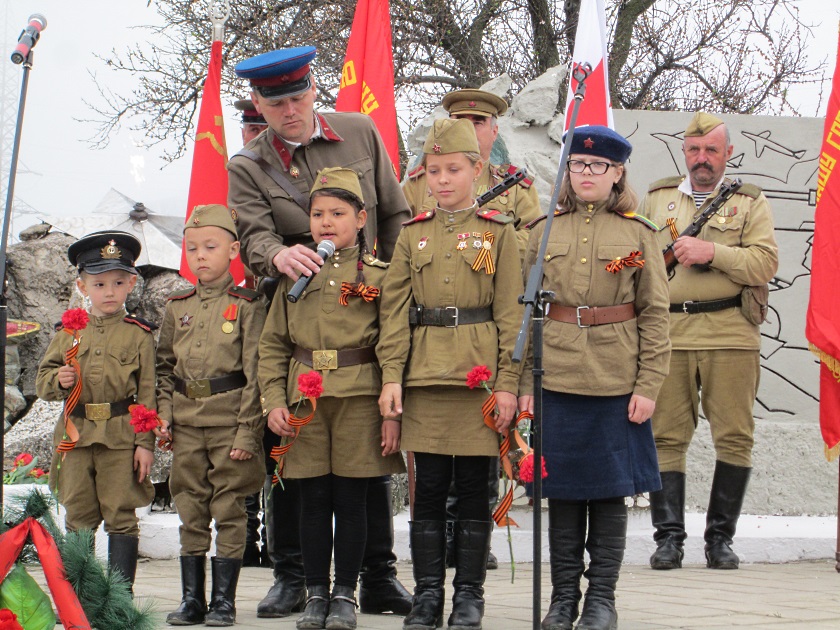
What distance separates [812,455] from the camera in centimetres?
743

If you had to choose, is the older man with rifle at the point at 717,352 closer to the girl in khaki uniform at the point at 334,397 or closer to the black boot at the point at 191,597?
the girl in khaki uniform at the point at 334,397

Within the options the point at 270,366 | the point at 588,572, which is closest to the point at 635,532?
the point at 588,572

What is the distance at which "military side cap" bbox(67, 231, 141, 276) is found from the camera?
470 cm

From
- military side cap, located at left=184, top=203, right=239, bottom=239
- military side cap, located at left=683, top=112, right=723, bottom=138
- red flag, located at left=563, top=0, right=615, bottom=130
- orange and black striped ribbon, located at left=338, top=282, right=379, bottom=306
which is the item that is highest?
red flag, located at left=563, top=0, right=615, bottom=130

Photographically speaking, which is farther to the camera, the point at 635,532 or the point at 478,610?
the point at 635,532

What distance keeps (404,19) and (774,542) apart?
334 inches

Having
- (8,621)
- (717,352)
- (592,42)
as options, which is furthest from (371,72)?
(8,621)

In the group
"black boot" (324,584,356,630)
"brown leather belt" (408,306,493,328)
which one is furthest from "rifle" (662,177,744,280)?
"black boot" (324,584,356,630)

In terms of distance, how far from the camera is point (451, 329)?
4.11 m

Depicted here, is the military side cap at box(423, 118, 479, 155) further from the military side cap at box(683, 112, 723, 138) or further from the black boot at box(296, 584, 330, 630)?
the military side cap at box(683, 112, 723, 138)

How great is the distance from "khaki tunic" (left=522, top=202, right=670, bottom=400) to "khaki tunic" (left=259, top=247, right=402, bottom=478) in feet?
1.97

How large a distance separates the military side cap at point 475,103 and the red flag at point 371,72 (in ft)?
5.27

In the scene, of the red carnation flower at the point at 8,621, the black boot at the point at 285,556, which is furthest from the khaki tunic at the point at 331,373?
the red carnation flower at the point at 8,621

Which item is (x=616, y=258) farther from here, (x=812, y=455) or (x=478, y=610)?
(x=812, y=455)
